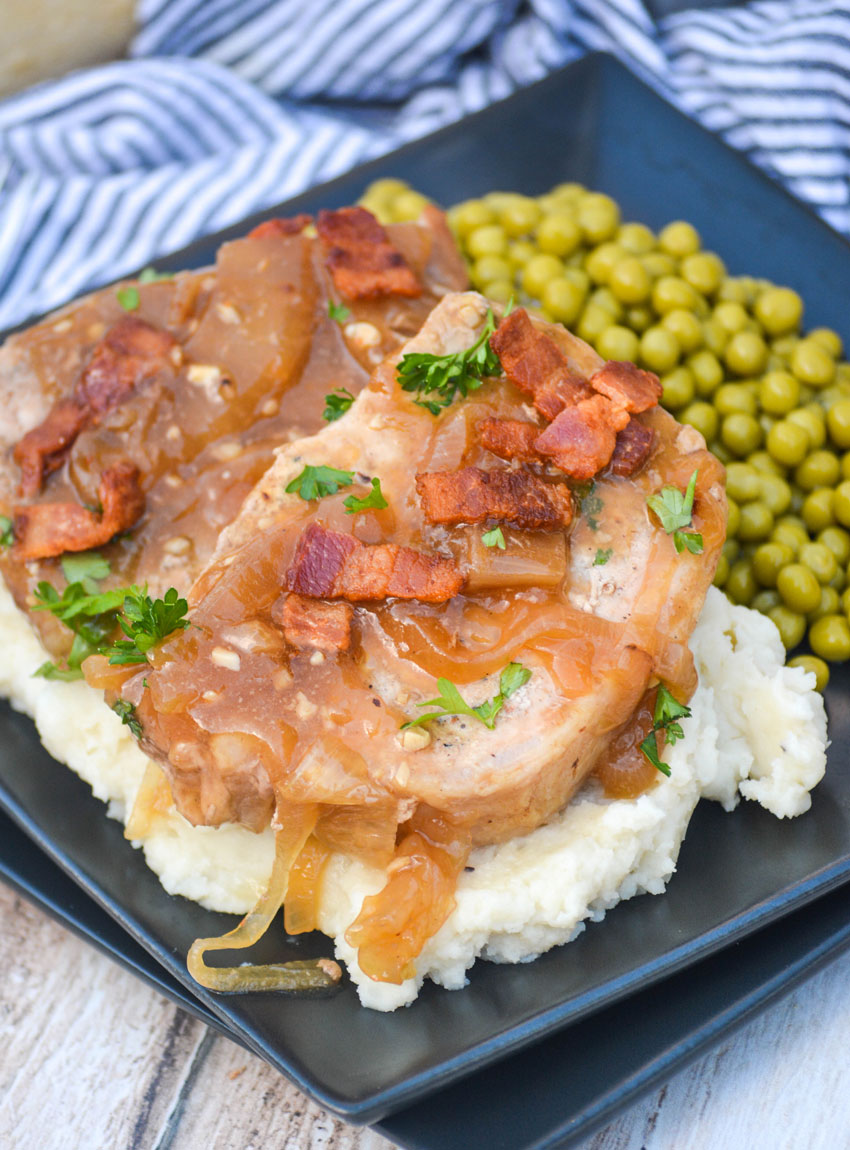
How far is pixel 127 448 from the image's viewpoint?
4.57m

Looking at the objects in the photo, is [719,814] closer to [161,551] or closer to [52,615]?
[161,551]

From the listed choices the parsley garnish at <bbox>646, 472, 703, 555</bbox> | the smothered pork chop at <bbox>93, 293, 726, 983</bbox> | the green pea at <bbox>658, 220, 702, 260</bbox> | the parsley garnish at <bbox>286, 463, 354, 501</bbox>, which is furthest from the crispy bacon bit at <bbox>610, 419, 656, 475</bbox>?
the green pea at <bbox>658, 220, 702, 260</bbox>

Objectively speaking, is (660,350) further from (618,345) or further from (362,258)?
(362,258)

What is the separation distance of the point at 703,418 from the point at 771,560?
0.75 metres

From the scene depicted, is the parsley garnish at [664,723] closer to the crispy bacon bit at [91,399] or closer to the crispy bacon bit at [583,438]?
the crispy bacon bit at [583,438]

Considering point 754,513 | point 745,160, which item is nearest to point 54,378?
point 754,513

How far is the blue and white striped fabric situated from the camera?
639 cm

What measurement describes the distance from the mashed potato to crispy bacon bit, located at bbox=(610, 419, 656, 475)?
0.76 meters

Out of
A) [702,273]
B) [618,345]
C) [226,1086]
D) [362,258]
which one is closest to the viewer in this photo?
[226,1086]

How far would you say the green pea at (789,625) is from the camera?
4.90 m

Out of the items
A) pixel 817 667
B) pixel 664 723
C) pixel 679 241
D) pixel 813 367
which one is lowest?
pixel 817 667

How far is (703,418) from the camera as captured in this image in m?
5.31

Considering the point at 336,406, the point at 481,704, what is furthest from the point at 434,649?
the point at 336,406

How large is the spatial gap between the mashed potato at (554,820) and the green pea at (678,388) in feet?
3.97
